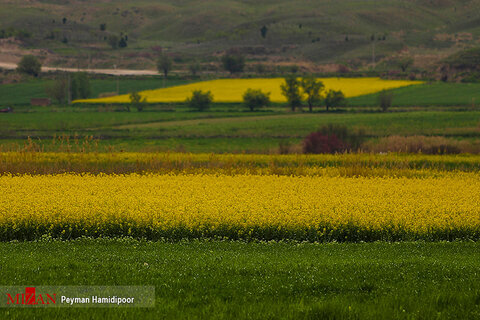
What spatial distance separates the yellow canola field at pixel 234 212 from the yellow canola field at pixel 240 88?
93.2 meters

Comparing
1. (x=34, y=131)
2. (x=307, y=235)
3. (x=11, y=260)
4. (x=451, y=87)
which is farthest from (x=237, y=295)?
(x=451, y=87)

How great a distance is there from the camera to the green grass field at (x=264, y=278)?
12.4 metres

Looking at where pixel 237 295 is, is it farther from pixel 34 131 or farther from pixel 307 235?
pixel 34 131

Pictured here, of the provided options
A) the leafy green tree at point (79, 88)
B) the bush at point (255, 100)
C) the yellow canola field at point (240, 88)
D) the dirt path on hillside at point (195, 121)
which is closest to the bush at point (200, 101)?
the bush at point (255, 100)

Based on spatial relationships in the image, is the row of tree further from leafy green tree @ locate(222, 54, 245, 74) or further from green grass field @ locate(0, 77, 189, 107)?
leafy green tree @ locate(222, 54, 245, 74)

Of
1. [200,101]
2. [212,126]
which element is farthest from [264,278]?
[200,101]

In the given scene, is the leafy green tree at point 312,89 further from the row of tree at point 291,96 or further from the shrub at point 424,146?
the shrub at point 424,146

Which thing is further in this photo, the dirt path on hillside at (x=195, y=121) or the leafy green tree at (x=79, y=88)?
the leafy green tree at (x=79, y=88)

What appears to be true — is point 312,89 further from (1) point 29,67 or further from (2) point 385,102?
(1) point 29,67

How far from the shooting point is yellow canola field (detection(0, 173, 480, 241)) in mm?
21969

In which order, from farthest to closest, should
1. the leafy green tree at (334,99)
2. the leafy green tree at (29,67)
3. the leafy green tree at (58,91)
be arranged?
the leafy green tree at (29,67), the leafy green tree at (58,91), the leafy green tree at (334,99)

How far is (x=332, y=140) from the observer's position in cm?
6544

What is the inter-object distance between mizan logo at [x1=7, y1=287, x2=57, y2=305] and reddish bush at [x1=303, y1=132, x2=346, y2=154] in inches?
1963

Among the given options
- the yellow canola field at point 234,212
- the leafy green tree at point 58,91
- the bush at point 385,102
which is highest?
the leafy green tree at point 58,91
